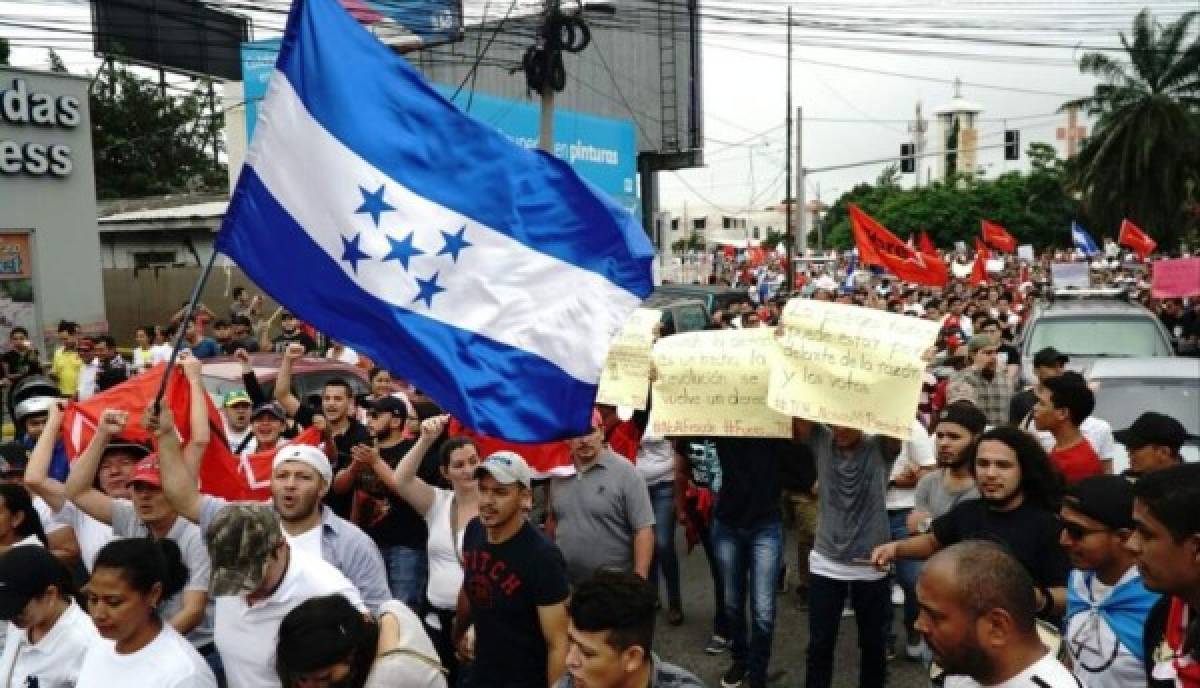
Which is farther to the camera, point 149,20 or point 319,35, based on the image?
point 149,20

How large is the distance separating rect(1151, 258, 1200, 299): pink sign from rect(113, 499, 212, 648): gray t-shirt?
44.9 ft

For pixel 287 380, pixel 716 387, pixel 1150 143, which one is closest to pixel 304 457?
pixel 716 387

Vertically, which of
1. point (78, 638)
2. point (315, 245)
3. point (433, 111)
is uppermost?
point (433, 111)

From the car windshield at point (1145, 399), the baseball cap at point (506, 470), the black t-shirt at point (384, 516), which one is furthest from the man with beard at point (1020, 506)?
the car windshield at point (1145, 399)

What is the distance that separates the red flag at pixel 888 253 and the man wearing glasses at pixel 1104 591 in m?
13.3

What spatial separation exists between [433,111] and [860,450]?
256cm

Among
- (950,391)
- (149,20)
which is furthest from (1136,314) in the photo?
(149,20)

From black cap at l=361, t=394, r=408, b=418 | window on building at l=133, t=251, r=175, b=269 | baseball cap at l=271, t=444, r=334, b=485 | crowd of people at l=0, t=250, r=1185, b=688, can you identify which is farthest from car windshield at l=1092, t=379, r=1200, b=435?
window on building at l=133, t=251, r=175, b=269

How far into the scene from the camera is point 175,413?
5094 mm

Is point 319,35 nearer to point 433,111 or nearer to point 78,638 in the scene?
point 433,111

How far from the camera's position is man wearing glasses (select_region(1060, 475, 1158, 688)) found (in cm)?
315

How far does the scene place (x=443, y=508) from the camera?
196 inches

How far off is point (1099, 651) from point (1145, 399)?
17.9 ft

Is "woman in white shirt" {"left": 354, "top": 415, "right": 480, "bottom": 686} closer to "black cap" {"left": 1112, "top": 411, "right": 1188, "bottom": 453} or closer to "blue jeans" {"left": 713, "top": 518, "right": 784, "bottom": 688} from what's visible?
"blue jeans" {"left": 713, "top": 518, "right": 784, "bottom": 688}
